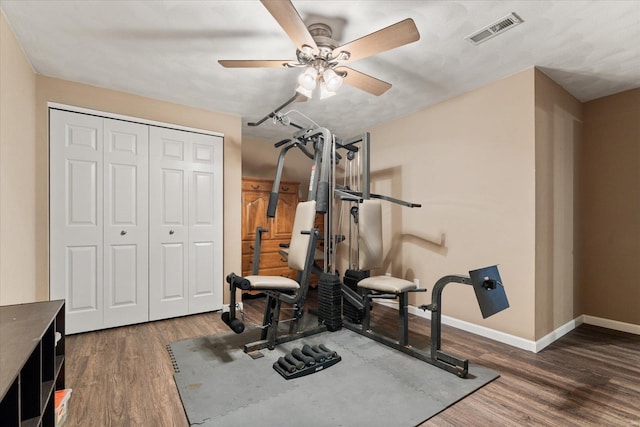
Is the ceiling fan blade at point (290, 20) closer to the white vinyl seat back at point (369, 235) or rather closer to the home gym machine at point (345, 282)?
the home gym machine at point (345, 282)

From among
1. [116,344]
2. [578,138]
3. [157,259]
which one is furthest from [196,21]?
[578,138]

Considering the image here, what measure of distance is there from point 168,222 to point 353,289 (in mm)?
2214

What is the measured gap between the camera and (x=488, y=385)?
2076 millimetres

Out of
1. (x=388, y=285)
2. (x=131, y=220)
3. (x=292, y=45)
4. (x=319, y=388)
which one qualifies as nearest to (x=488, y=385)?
(x=388, y=285)

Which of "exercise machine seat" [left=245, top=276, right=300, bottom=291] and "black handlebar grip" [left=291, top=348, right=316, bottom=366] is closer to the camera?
"black handlebar grip" [left=291, top=348, right=316, bottom=366]

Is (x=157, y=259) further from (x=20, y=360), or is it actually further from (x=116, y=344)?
(x=20, y=360)

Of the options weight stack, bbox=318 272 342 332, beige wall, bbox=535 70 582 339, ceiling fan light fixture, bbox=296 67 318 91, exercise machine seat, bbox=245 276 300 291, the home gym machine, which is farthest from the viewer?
weight stack, bbox=318 272 342 332

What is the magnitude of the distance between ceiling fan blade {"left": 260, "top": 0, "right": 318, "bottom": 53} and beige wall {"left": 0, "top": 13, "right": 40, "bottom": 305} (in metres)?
1.87

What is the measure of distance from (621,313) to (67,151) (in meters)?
5.83

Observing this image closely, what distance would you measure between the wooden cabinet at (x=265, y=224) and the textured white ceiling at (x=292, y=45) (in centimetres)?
141

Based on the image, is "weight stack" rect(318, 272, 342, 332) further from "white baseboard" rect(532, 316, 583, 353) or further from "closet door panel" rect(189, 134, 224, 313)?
"white baseboard" rect(532, 316, 583, 353)

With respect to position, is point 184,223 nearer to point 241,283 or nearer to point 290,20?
point 241,283

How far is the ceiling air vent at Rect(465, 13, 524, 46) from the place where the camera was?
→ 2028 mm

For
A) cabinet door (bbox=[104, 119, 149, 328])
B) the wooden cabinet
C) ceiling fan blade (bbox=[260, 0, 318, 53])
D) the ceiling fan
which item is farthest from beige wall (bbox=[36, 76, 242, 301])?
ceiling fan blade (bbox=[260, 0, 318, 53])
